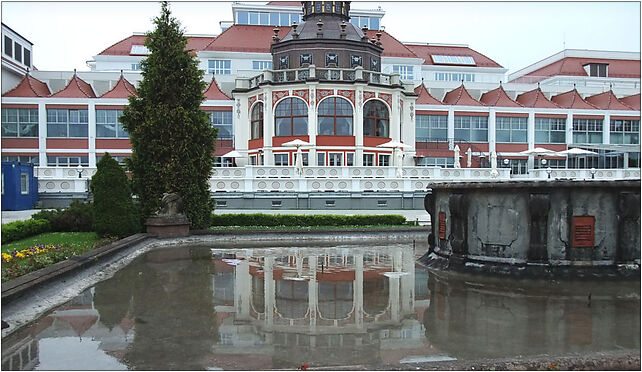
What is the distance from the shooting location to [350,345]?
660cm

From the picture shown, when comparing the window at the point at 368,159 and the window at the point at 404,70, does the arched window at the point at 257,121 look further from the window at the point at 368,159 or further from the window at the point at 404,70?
the window at the point at 404,70

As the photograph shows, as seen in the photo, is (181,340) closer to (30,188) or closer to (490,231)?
(490,231)

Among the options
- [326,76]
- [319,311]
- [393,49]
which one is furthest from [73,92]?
[319,311]

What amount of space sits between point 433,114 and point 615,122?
61.8ft

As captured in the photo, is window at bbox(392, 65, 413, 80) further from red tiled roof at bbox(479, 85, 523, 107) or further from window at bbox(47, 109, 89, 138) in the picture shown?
A: window at bbox(47, 109, 89, 138)

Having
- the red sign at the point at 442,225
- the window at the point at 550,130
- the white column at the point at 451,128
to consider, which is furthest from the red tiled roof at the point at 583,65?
the red sign at the point at 442,225

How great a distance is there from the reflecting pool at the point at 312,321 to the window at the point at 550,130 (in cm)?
4582

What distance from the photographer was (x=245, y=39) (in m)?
63.3

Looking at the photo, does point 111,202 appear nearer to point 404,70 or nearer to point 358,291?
point 358,291

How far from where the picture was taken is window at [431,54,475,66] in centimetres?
7025

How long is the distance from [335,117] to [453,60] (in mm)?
34202

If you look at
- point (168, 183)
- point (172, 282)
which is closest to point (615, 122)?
point (168, 183)

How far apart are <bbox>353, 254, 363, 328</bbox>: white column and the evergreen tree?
28.6 feet

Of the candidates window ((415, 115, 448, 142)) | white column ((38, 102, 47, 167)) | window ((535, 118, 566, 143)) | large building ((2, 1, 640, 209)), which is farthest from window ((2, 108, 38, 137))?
window ((535, 118, 566, 143))
